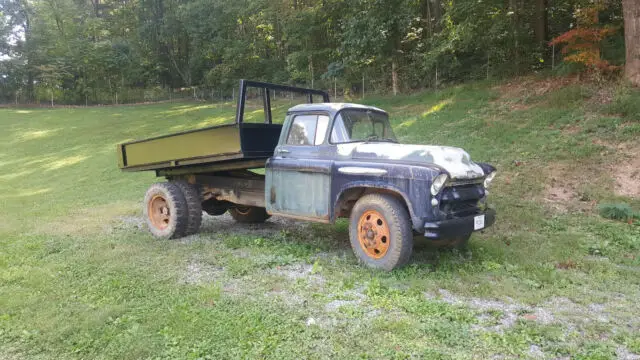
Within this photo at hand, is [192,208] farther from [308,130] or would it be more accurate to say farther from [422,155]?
[422,155]

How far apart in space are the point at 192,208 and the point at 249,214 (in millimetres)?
1224

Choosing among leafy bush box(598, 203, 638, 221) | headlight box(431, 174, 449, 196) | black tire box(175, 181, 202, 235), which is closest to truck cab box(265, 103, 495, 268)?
headlight box(431, 174, 449, 196)

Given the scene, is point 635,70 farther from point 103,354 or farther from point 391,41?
point 103,354

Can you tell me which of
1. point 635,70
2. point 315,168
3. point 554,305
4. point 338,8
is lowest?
point 554,305

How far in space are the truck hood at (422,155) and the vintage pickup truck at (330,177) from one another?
13mm

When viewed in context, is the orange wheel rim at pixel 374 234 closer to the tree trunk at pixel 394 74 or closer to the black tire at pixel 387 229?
the black tire at pixel 387 229

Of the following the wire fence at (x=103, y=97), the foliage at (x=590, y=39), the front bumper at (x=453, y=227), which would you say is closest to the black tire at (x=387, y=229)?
the front bumper at (x=453, y=227)

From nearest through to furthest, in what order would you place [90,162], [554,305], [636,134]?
1. [554,305]
2. [636,134]
3. [90,162]

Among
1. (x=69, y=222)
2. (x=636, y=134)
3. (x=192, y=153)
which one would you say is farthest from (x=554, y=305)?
(x=69, y=222)

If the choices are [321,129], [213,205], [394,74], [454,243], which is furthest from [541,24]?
[213,205]

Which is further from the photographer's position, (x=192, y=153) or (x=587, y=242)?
(x=192, y=153)

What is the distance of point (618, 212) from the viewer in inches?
283

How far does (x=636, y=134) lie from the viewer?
9.67m

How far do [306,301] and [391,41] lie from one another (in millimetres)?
17891
